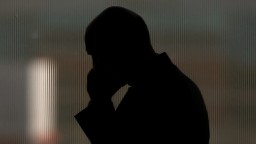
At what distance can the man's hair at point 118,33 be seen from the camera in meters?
0.69

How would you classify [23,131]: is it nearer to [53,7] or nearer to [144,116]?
[53,7]

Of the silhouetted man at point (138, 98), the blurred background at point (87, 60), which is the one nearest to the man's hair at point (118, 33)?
the silhouetted man at point (138, 98)

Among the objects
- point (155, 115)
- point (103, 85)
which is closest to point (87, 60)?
point (103, 85)

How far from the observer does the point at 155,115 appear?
0.66m

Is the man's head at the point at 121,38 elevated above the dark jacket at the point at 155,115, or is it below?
above

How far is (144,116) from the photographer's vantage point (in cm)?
66

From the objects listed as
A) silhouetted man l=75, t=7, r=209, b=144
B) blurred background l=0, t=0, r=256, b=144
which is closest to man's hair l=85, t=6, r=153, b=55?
silhouetted man l=75, t=7, r=209, b=144

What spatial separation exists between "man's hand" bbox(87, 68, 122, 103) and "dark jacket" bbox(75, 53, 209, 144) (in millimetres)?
47

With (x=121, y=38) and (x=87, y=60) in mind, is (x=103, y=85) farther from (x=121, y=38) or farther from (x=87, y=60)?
(x=87, y=60)

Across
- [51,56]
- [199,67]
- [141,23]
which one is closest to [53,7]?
[51,56]

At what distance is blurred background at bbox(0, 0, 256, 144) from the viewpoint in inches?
46.8

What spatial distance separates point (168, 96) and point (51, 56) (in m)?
0.61

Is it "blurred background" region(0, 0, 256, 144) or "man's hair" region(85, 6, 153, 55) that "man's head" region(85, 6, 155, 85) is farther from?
"blurred background" region(0, 0, 256, 144)

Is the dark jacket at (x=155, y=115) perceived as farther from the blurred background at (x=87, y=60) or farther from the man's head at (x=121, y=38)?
the blurred background at (x=87, y=60)
